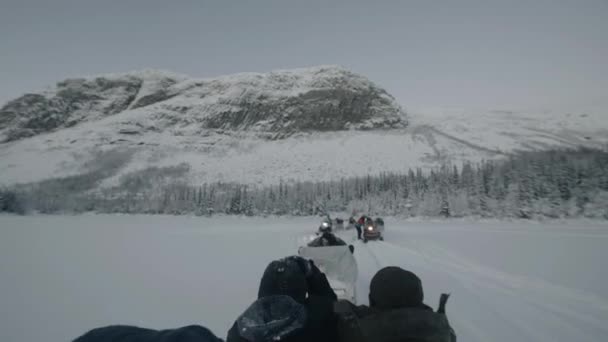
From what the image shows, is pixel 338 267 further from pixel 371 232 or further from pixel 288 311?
pixel 371 232

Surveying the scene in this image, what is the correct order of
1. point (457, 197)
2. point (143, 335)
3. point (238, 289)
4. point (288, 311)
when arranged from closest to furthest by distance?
point (143, 335)
point (288, 311)
point (238, 289)
point (457, 197)

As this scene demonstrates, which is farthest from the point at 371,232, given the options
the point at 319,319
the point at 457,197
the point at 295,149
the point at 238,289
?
the point at 295,149

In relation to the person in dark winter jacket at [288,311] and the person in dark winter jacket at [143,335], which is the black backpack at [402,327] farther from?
the person in dark winter jacket at [143,335]

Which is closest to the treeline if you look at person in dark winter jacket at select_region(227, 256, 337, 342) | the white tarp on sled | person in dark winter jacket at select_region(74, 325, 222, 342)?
the white tarp on sled

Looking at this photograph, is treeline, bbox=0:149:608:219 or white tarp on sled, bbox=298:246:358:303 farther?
treeline, bbox=0:149:608:219

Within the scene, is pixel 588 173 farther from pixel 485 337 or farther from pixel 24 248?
pixel 24 248

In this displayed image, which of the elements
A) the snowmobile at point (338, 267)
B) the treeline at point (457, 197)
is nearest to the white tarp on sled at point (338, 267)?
the snowmobile at point (338, 267)

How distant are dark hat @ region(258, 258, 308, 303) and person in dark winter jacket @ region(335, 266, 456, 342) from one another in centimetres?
35

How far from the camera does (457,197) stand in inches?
2144

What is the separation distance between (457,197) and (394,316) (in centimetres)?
5875

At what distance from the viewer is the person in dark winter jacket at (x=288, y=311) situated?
216 cm

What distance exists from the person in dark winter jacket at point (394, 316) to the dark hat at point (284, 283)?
13.9 inches

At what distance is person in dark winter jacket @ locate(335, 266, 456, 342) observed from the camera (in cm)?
220

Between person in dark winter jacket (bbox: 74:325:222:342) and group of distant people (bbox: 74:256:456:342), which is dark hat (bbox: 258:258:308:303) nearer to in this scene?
group of distant people (bbox: 74:256:456:342)
